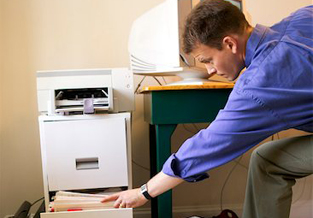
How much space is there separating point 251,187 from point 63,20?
1319mm

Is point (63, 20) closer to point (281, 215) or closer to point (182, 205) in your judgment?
point (182, 205)

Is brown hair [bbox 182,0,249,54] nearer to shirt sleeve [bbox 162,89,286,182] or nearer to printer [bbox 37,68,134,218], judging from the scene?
shirt sleeve [bbox 162,89,286,182]

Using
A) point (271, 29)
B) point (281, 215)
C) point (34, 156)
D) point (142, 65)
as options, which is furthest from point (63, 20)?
point (281, 215)

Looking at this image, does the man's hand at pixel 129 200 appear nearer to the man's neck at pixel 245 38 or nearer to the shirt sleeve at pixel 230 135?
the shirt sleeve at pixel 230 135

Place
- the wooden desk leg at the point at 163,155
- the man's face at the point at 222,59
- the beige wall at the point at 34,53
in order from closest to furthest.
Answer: the man's face at the point at 222,59, the wooden desk leg at the point at 163,155, the beige wall at the point at 34,53

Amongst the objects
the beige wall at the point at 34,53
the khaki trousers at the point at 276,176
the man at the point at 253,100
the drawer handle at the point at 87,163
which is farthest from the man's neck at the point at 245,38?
the beige wall at the point at 34,53

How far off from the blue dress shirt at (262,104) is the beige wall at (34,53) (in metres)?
0.90

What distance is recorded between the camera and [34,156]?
1538mm

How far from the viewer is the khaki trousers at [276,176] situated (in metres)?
0.81

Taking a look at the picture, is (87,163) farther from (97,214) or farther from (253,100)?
(253,100)

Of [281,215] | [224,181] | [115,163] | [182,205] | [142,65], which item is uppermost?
[142,65]

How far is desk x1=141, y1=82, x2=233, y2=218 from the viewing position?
0.97m

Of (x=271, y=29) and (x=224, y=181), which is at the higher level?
(x=271, y=29)

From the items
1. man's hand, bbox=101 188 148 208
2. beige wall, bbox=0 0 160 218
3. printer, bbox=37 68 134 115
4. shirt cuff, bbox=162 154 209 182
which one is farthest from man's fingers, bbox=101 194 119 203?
beige wall, bbox=0 0 160 218
